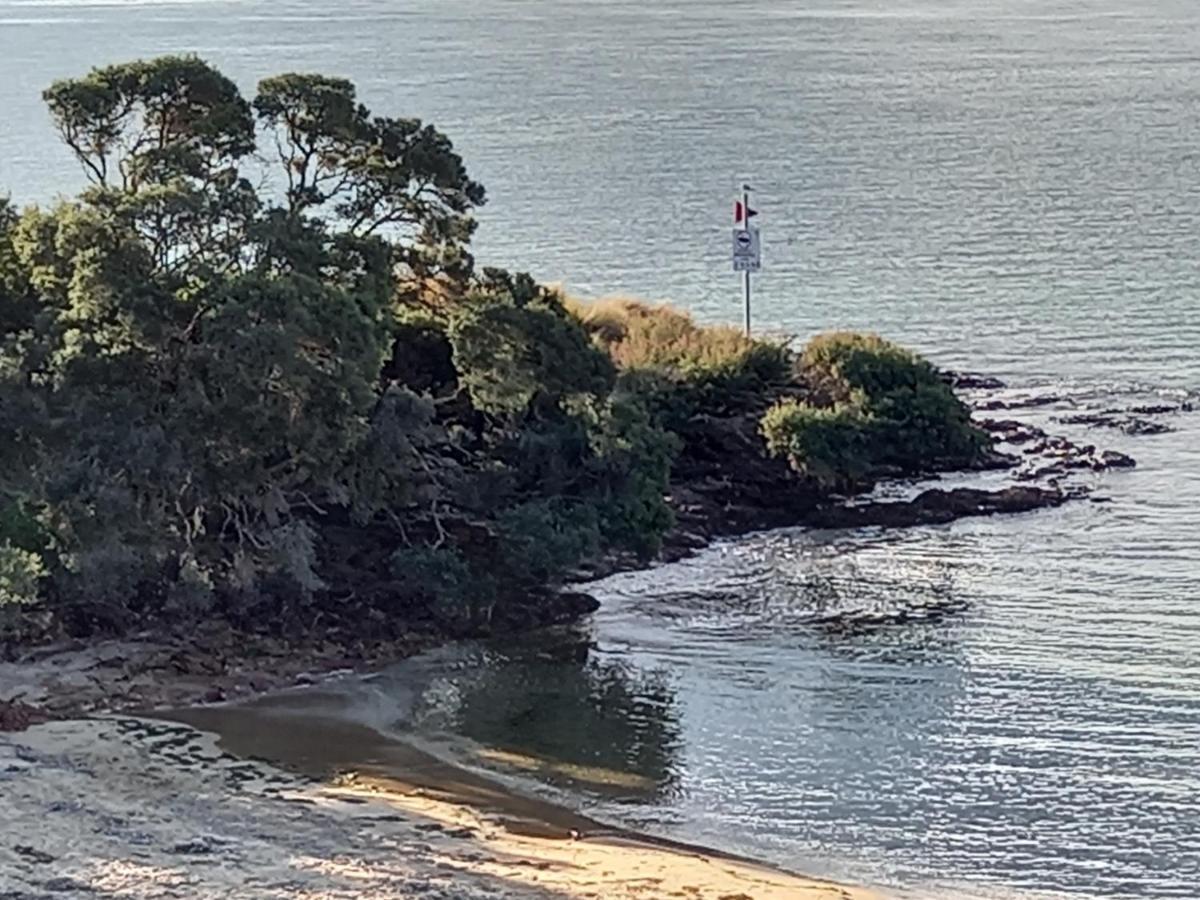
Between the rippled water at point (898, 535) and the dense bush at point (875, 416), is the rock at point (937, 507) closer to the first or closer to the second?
the rippled water at point (898, 535)

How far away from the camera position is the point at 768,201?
6962cm

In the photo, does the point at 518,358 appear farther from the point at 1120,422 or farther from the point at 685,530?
the point at 1120,422

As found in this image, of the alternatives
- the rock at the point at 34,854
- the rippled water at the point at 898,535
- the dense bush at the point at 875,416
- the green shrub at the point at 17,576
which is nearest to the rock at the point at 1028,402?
the rippled water at the point at 898,535

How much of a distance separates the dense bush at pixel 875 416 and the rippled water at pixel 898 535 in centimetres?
235

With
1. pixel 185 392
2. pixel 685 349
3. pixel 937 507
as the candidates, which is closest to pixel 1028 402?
pixel 685 349

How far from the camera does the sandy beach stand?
16969 mm

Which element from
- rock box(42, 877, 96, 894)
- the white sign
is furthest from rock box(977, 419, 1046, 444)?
rock box(42, 877, 96, 894)

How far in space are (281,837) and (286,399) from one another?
304 inches

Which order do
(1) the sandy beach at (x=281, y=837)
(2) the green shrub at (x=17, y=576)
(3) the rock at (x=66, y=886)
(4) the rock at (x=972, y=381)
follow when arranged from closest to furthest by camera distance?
(3) the rock at (x=66, y=886) → (1) the sandy beach at (x=281, y=837) → (2) the green shrub at (x=17, y=576) → (4) the rock at (x=972, y=381)

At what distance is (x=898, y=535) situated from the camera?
32.5m

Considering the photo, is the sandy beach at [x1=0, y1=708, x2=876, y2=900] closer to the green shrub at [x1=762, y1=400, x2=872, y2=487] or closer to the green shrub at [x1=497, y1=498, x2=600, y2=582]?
the green shrub at [x1=497, y1=498, x2=600, y2=582]

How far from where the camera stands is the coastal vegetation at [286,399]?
983 inches

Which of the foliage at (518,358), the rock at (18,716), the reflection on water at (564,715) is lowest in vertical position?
the reflection on water at (564,715)

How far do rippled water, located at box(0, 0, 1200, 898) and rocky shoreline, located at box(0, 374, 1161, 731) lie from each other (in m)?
0.69
